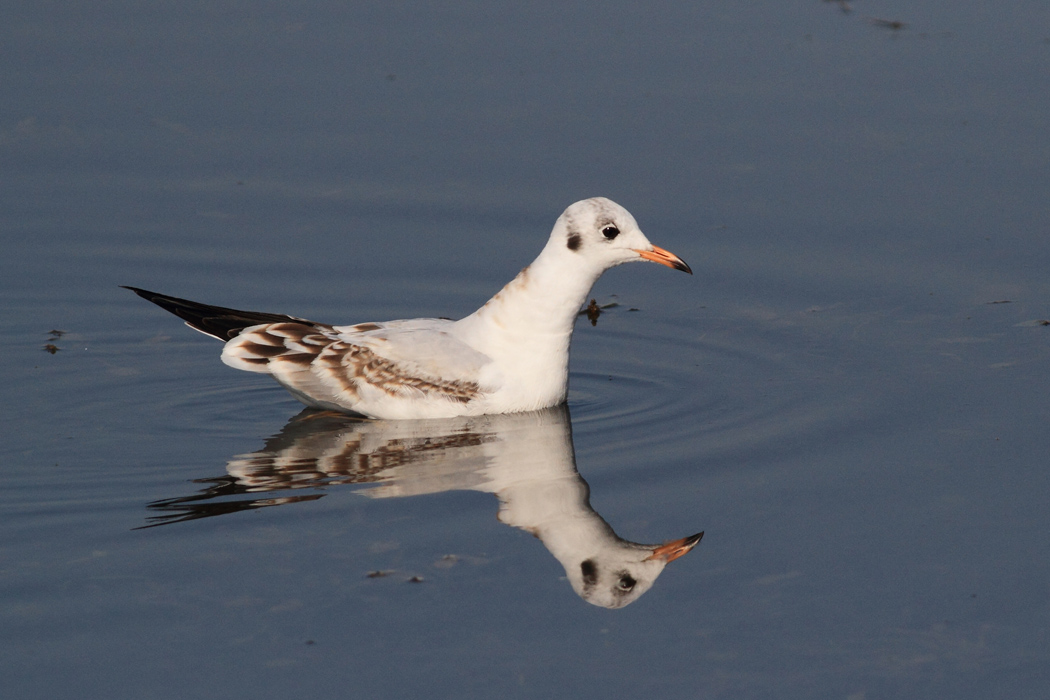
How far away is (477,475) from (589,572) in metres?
1.33

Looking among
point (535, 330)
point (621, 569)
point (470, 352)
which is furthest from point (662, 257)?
point (621, 569)

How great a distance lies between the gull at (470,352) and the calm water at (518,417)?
192 millimetres

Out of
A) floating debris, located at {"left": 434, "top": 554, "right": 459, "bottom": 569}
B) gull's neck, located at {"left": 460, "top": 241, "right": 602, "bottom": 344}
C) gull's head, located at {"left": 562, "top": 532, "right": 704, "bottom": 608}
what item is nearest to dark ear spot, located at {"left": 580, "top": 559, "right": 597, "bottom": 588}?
gull's head, located at {"left": 562, "top": 532, "right": 704, "bottom": 608}

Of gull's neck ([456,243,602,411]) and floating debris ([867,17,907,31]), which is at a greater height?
floating debris ([867,17,907,31])

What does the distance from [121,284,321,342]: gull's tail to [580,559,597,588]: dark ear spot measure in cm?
327

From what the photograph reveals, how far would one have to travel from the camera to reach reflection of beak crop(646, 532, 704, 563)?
294 inches

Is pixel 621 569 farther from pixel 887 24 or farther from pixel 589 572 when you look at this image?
pixel 887 24

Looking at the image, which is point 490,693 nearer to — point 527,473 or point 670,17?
point 527,473

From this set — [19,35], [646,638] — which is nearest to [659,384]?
[646,638]

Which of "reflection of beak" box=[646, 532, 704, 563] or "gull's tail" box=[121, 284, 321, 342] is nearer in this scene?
"reflection of beak" box=[646, 532, 704, 563]

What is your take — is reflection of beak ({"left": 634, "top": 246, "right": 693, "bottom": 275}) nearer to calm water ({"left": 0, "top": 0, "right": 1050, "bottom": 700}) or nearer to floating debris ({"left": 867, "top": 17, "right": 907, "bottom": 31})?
calm water ({"left": 0, "top": 0, "right": 1050, "bottom": 700})

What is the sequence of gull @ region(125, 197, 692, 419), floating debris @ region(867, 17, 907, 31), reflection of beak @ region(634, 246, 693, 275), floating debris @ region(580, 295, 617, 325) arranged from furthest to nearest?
floating debris @ region(867, 17, 907, 31), floating debris @ region(580, 295, 617, 325), gull @ region(125, 197, 692, 419), reflection of beak @ region(634, 246, 693, 275)

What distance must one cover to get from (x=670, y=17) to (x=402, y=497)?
9.09 metres

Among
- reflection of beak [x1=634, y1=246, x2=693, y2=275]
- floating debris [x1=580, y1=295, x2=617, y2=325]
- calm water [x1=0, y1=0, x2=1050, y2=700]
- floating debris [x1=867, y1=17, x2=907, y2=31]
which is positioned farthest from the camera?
floating debris [x1=867, y1=17, x2=907, y2=31]
